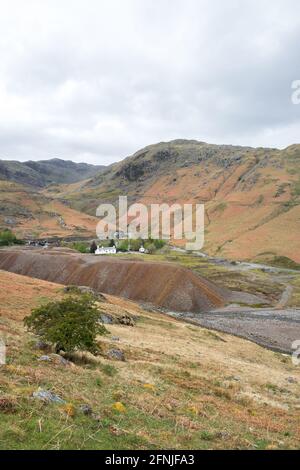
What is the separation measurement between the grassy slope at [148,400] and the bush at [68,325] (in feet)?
4.20

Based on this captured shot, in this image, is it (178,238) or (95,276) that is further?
(178,238)

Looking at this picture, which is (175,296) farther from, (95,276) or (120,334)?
(120,334)

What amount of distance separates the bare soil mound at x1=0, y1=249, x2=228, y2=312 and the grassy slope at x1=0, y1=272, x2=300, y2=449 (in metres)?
41.9

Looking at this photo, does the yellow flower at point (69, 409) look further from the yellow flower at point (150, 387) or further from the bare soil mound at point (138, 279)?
the bare soil mound at point (138, 279)

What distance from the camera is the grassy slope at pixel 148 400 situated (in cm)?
1283

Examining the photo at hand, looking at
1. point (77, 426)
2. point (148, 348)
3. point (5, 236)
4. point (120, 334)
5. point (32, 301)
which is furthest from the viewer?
point (5, 236)

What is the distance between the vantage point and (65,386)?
17.2 m

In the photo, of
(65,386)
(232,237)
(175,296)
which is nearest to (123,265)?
(175,296)

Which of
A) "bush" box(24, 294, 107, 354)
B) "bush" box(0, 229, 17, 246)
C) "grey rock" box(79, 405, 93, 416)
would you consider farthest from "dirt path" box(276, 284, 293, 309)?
"bush" box(0, 229, 17, 246)

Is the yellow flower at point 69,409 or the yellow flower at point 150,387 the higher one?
the yellow flower at point 69,409

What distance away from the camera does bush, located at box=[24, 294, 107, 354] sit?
25.9m

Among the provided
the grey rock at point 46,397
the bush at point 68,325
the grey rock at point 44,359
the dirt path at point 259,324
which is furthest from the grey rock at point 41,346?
the dirt path at point 259,324

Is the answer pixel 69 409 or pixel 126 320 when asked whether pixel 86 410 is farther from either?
pixel 126 320
